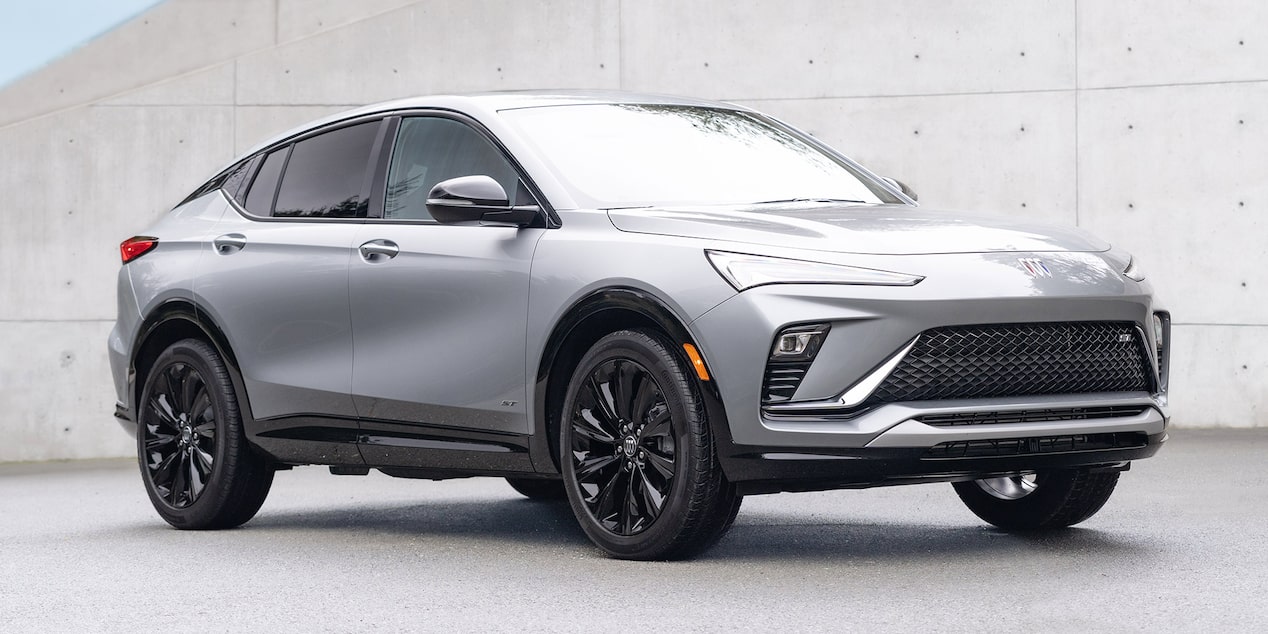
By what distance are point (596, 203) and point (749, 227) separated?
713 mm

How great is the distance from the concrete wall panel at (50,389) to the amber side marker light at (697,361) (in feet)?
31.6

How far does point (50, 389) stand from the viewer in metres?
13.8

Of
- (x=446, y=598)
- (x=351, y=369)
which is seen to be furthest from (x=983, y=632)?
(x=351, y=369)

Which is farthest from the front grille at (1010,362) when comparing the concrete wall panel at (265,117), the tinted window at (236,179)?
the concrete wall panel at (265,117)

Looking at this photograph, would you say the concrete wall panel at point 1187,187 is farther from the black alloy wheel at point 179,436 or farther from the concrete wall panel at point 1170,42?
the black alloy wheel at point 179,436

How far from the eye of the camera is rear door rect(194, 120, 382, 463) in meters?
6.77

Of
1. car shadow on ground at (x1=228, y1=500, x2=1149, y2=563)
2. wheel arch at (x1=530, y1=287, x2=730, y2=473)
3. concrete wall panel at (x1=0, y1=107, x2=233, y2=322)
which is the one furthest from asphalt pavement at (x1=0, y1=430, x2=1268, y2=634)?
concrete wall panel at (x1=0, y1=107, x2=233, y2=322)

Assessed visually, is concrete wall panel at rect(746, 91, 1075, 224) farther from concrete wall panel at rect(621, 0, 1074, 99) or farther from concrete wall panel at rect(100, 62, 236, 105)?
concrete wall panel at rect(100, 62, 236, 105)

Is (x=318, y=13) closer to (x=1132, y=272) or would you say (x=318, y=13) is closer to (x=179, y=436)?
(x=179, y=436)

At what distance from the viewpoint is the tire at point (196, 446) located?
7.29 m

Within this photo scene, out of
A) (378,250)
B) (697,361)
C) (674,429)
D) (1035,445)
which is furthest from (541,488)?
(1035,445)

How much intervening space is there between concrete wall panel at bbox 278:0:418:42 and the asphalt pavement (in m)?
6.54

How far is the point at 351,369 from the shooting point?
6680mm

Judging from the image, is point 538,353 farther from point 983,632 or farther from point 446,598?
point 983,632
